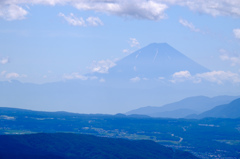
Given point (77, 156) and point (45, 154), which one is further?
point (77, 156)

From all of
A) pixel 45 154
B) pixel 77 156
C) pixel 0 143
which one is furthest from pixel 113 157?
pixel 0 143

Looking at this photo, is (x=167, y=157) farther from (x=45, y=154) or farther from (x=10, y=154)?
(x=10, y=154)

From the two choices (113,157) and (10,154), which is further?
(113,157)

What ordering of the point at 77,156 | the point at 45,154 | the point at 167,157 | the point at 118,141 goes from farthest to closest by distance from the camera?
the point at 118,141, the point at 167,157, the point at 77,156, the point at 45,154

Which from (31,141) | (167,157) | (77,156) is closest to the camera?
(77,156)

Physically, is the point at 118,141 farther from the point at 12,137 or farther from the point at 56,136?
the point at 12,137

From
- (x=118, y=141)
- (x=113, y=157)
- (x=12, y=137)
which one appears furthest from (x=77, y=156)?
(x=118, y=141)
